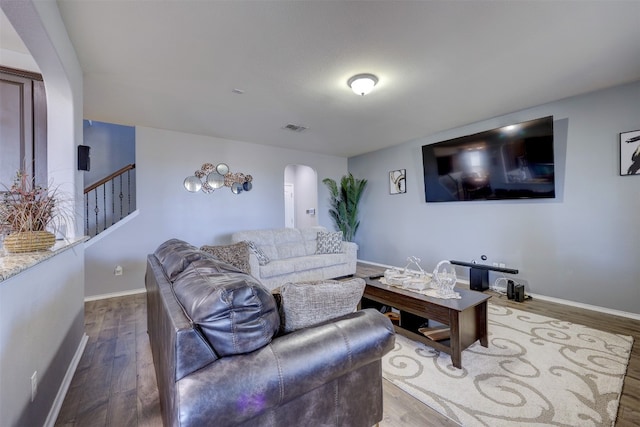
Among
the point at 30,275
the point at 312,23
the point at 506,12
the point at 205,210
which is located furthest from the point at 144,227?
the point at 506,12

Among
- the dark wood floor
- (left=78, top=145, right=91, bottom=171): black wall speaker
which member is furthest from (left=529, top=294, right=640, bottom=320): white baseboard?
(left=78, top=145, right=91, bottom=171): black wall speaker

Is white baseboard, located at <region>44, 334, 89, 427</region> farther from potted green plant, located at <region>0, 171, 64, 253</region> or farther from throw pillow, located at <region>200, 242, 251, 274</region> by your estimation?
throw pillow, located at <region>200, 242, 251, 274</region>

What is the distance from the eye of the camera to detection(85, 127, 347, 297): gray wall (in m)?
3.86

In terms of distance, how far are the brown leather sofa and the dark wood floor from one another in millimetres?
440

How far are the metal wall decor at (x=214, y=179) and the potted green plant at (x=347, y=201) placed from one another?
201 centimetres

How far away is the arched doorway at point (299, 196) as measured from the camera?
690 cm

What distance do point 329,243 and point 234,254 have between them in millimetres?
1819

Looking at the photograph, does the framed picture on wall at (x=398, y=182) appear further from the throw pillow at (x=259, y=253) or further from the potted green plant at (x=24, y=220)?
the potted green plant at (x=24, y=220)

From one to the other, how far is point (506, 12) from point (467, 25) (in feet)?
0.79

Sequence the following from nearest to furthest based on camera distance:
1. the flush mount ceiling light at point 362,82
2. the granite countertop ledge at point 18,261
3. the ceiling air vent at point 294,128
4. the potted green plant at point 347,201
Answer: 1. the granite countertop ledge at point 18,261
2. the flush mount ceiling light at point 362,82
3. the ceiling air vent at point 294,128
4. the potted green plant at point 347,201

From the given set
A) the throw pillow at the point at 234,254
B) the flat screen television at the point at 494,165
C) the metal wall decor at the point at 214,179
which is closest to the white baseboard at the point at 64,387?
the throw pillow at the point at 234,254

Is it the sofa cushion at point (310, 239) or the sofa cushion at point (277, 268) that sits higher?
the sofa cushion at point (310, 239)

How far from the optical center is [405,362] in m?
2.11

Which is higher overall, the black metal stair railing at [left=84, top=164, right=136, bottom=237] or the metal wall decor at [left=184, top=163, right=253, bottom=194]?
the metal wall decor at [left=184, top=163, right=253, bottom=194]
